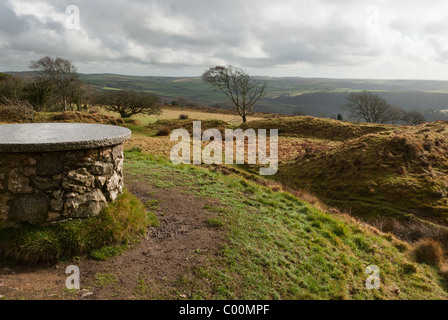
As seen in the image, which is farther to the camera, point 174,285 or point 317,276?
point 317,276

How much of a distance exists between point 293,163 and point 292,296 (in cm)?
1416

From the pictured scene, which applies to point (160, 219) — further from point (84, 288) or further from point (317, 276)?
point (317, 276)

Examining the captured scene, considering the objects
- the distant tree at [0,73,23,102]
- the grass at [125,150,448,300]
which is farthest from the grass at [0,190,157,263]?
the distant tree at [0,73,23,102]

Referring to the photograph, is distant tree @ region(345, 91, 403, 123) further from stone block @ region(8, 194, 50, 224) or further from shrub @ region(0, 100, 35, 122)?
stone block @ region(8, 194, 50, 224)

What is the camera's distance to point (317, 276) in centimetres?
575

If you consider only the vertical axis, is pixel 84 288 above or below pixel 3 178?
below

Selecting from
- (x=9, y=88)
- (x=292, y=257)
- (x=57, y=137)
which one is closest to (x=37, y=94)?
(x=9, y=88)

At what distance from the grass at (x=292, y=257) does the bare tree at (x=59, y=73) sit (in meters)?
31.2

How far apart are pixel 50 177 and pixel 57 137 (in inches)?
36.6

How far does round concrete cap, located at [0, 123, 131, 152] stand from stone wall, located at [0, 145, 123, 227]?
0.58ft

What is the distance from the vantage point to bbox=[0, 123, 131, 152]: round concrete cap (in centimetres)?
482

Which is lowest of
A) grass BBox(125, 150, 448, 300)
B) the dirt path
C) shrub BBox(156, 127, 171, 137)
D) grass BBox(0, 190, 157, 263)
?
grass BBox(125, 150, 448, 300)

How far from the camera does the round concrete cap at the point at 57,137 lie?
4.82m

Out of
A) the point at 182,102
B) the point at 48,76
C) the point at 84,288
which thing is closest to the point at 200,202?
the point at 84,288
